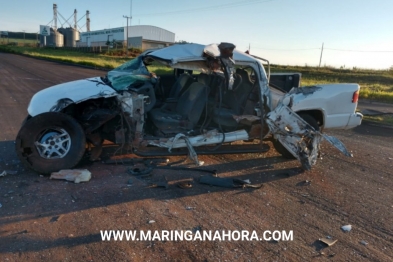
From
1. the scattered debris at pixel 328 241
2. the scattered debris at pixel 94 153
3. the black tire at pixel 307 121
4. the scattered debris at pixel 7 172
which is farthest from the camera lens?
the black tire at pixel 307 121

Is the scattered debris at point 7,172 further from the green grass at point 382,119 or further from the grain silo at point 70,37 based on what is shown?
the grain silo at point 70,37

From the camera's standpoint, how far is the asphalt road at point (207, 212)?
3098mm

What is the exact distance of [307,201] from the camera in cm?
434

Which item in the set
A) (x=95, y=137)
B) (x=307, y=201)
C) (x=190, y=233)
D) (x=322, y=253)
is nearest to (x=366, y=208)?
(x=307, y=201)

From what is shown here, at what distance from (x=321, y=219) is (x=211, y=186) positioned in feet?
4.76

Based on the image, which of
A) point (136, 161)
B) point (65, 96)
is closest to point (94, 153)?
point (136, 161)

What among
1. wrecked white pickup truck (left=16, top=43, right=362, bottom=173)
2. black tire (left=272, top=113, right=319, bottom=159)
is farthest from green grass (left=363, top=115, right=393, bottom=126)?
black tire (left=272, top=113, right=319, bottom=159)

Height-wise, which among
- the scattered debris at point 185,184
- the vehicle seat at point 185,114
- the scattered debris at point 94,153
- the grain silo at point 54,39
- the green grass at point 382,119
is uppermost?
the grain silo at point 54,39

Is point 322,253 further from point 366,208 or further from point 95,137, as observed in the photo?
point 95,137

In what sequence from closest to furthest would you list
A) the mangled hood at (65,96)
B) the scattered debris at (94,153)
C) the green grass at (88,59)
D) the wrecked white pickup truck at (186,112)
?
the wrecked white pickup truck at (186,112) < the mangled hood at (65,96) < the scattered debris at (94,153) < the green grass at (88,59)

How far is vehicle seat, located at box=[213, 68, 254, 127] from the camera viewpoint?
5809 millimetres

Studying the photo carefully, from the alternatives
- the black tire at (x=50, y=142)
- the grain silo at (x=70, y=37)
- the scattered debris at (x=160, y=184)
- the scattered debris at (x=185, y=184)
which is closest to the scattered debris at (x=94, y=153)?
A: the black tire at (x=50, y=142)

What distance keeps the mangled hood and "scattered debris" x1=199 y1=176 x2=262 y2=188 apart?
5.89 ft

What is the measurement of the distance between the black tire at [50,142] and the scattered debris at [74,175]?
0.13 meters
